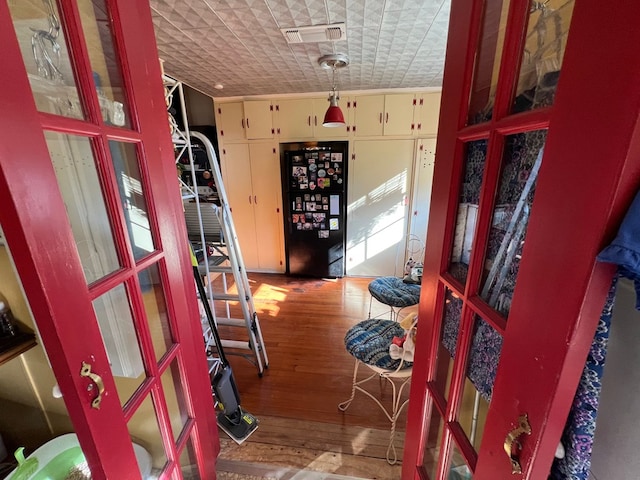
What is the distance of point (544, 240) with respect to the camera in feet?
1.45

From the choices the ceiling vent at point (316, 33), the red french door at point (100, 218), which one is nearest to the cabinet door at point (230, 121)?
the ceiling vent at point (316, 33)

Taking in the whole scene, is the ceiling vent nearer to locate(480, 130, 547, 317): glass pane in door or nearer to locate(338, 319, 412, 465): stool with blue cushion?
locate(480, 130, 547, 317): glass pane in door

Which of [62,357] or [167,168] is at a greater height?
[167,168]

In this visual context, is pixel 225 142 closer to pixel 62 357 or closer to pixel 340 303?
pixel 340 303

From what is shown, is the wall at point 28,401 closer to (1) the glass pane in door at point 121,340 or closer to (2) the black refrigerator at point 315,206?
(1) the glass pane in door at point 121,340

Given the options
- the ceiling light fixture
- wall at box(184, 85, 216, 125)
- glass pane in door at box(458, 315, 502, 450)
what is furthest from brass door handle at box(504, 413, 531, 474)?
wall at box(184, 85, 216, 125)

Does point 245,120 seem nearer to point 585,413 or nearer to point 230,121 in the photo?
point 230,121

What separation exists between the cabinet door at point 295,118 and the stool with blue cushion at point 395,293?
2.03m

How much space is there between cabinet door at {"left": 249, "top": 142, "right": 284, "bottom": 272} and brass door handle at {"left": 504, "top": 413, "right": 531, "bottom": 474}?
10.6 feet

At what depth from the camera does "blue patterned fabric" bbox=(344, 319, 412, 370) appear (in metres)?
1.32

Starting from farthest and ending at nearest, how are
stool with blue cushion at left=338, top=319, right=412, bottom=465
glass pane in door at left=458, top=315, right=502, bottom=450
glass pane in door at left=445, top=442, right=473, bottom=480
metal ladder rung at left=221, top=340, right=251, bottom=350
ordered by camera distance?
metal ladder rung at left=221, top=340, right=251, bottom=350
stool with blue cushion at left=338, top=319, right=412, bottom=465
glass pane in door at left=445, top=442, right=473, bottom=480
glass pane in door at left=458, top=315, right=502, bottom=450

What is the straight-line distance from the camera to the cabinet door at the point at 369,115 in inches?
122

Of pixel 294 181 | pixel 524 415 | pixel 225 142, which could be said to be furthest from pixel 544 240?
pixel 225 142

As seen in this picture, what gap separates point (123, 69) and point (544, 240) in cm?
101
